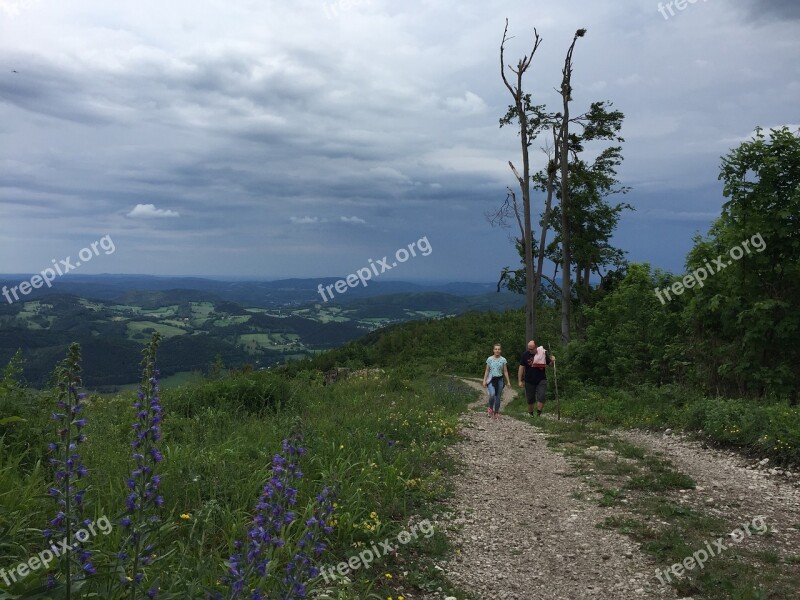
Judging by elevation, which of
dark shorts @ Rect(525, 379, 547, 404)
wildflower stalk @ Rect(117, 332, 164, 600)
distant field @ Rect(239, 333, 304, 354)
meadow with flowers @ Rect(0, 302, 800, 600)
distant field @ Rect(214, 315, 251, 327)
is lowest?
distant field @ Rect(239, 333, 304, 354)

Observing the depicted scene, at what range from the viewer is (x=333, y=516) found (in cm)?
600

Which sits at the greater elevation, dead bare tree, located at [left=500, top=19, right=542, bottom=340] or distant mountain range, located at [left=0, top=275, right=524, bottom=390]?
dead bare tree, located at [left=500, top=19, right=542, bottom=340]

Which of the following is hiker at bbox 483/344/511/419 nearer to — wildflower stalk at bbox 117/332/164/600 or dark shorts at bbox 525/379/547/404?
dark shorts at bbox 525/379/547/404

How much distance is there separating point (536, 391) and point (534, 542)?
10.7m

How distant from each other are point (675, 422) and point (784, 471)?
3893 millimetres

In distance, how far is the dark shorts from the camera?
54.9ft

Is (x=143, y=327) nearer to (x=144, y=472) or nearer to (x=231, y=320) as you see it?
(x=231, y=320)

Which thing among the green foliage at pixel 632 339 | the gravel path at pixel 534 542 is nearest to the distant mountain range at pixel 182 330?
the green foliage at pixel 632 339

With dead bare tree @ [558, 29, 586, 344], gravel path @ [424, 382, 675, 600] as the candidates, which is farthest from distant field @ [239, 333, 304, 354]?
gravel path @ [424, 382, 675, 600]

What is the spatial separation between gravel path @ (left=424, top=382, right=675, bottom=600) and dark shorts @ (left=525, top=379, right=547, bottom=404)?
684 centimetres

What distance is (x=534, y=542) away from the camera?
21.5 feet

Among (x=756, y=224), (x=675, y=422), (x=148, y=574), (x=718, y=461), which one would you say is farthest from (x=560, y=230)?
(x=148, y=574)

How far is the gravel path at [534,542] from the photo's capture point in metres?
5.46

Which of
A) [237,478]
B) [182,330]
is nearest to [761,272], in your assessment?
[237,478]
